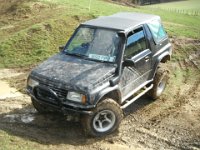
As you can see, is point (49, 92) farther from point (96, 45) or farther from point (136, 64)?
point (136, 64)

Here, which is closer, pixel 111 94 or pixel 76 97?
pixel 76 97

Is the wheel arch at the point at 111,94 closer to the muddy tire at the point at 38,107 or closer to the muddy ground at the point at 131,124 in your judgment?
the muddy ground at the point at 131,124

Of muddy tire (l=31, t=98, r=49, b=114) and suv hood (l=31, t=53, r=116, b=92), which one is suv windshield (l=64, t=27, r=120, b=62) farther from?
muddy tire (l=31, t=98, r=49, b=114)

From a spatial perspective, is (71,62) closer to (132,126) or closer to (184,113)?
(132,126)

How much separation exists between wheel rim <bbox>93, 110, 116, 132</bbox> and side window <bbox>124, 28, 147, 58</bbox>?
138 cm

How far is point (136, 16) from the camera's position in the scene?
9570 mm

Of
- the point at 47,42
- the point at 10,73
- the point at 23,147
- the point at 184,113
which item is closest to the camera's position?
the point at 23,147

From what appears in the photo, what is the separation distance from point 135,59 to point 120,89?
0.90 metres

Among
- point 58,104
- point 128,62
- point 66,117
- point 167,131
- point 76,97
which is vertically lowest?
point 167,131

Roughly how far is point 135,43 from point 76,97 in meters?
2.18

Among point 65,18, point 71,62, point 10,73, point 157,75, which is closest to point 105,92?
point 71,62

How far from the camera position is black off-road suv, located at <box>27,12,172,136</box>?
24.3 feet

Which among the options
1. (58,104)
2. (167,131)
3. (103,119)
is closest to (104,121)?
(103,119)

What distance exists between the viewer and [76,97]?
288 inches
